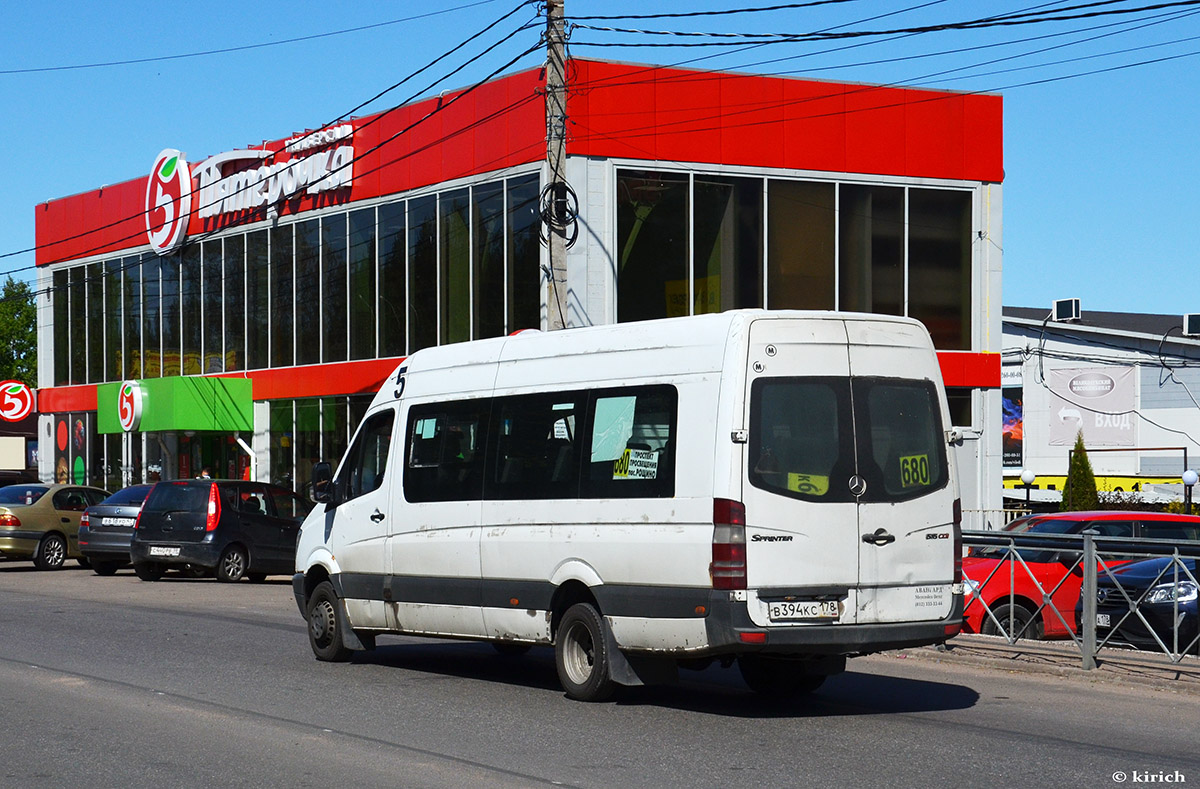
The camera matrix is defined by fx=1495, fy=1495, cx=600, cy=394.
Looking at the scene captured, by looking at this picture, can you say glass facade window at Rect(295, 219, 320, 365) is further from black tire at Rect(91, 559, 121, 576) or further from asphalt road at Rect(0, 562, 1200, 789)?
asphalt road at Rect(0, 562, 1200, 789)

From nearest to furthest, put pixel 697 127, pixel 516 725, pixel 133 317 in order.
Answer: pixel 516 725 → pixel 697 127 → pixel 133 317

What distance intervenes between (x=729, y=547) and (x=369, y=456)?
14.8 feet

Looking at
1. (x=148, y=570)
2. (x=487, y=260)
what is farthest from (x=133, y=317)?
(x=148, y=570)

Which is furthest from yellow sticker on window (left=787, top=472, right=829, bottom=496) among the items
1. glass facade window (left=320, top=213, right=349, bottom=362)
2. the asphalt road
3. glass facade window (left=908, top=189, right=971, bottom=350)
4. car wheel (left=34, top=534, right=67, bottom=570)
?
glass facade window (left=320, top=213, right=349, bottom=362)

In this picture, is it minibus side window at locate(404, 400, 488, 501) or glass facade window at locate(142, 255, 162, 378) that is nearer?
minibus side window at locate(404, 400, 488, 501)

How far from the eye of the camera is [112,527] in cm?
2441

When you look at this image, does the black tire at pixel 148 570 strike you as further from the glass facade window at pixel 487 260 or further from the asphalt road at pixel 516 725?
the asphalt road at pixel 516 725

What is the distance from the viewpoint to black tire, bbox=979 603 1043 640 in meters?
13.3

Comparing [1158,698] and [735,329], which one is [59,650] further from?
[1158,698]

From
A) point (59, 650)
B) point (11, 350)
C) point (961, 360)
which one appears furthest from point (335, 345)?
point (11, 350)

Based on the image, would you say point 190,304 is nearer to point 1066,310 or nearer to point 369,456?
point 369,456

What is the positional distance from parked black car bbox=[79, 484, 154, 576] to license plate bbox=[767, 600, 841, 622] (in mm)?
16883

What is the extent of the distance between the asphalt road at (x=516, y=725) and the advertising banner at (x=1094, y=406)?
156 ft

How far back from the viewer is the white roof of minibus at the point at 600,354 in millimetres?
9742
